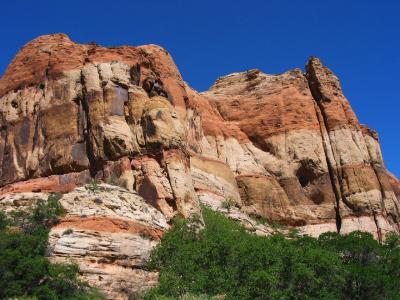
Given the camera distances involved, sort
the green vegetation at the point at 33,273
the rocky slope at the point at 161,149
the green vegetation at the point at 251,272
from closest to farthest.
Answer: the green vegetation at the point at 33,273 → the green vegetation at the point at 251,272 → the rocky slope at the point at 161,149

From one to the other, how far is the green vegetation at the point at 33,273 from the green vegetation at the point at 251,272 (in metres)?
4.19

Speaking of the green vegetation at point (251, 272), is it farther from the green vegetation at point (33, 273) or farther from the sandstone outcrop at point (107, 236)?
the green vegetation at point (33, 273)

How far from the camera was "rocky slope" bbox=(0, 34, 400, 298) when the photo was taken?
38.4 meters

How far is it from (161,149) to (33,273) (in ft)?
52.5

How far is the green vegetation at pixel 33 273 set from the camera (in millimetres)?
31047

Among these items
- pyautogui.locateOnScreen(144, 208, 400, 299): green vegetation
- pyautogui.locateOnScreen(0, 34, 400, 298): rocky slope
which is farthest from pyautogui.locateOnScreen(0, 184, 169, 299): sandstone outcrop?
pyautogui.locateOnScreen(144, 208, 400, 299): green vegetation

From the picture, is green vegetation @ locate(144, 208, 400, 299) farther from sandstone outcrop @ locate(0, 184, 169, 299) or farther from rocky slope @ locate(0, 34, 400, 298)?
rocky slope @ locate(0, 34, 400, 298)

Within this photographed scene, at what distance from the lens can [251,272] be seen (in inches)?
1363

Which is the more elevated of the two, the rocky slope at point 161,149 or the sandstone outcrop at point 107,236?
the rocky slope at point 161,149

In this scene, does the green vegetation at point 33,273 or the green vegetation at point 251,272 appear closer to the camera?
the green vegetation at point 33,273

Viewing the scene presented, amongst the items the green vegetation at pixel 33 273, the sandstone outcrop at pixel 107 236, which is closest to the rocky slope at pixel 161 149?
the sandstone outcrop at pixel 107 236

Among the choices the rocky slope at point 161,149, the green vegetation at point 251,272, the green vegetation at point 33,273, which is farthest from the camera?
the rocky slope at point 161,149

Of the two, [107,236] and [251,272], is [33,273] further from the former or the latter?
[251,272]

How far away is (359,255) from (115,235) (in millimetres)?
18496
